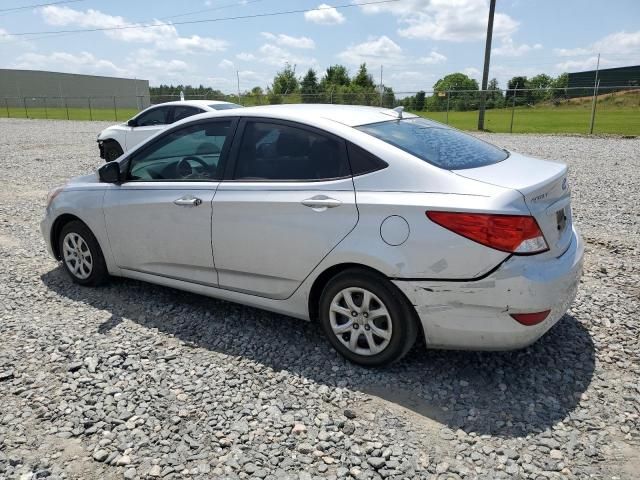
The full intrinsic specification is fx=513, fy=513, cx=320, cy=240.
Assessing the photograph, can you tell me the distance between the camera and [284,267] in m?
3.44

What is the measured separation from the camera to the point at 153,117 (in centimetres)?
1145

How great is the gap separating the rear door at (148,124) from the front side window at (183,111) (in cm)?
18

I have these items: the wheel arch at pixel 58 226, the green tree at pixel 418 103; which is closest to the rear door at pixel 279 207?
the wheel arch at pixel 58 226

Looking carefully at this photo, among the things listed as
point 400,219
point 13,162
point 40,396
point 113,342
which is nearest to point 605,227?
point 400,219

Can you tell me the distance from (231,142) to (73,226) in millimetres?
1913

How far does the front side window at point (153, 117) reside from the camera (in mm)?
11195

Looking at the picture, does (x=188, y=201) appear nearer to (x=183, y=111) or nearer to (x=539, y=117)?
(x=183, y=111)

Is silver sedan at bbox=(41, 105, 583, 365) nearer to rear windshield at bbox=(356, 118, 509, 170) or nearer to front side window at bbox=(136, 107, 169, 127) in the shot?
rear windshield at bbox=(356, 118, 509, 170)

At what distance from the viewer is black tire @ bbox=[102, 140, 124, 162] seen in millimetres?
11766

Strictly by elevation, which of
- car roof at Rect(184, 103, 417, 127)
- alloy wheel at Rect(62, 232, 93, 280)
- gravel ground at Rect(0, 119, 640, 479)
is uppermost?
Result: car roof at Rect(184, 103, 417, 127)

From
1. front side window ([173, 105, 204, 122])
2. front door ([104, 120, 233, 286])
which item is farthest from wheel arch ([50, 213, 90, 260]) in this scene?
front side window ([173, 105, 204, 122])

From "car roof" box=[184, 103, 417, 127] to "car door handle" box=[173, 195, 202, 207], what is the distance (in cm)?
68

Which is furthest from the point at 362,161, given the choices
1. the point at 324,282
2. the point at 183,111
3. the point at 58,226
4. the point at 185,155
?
the point at 183,111

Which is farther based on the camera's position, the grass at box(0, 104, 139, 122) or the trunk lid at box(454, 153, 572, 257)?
the grass at box(0, 104, 139, 122)
